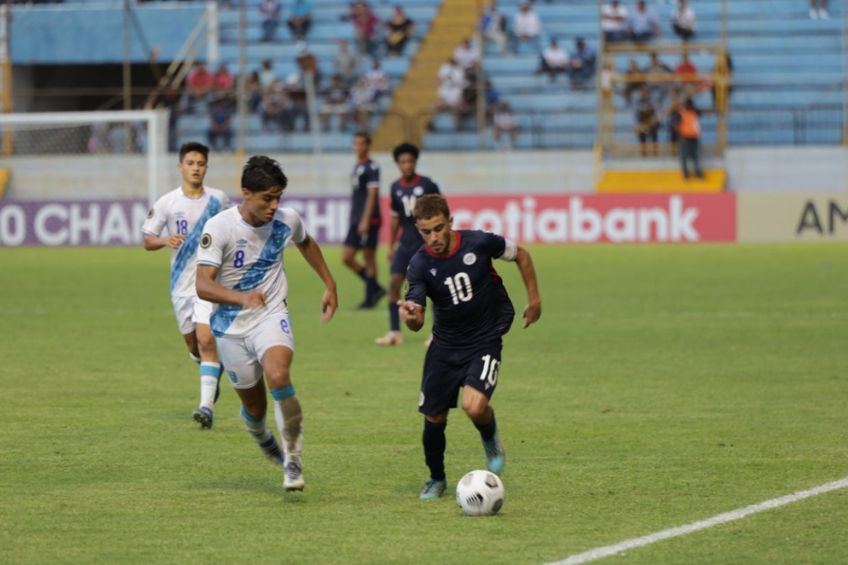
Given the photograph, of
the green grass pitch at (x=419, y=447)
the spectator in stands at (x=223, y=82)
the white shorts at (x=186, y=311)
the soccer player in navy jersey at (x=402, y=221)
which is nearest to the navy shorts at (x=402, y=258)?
the soccer player in navy jersey at (x=402, y=221)

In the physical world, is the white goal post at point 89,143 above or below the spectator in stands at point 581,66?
below

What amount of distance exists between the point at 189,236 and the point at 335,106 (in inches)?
1010

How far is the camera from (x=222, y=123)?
36.4 m

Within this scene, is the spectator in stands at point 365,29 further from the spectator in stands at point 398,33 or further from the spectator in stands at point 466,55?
the spectator in stands at point 466,55

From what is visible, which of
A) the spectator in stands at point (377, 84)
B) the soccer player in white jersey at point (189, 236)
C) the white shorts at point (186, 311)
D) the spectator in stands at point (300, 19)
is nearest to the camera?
the soccer player in white jersey at point (189, 236)

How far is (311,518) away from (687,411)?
4531 millimetres

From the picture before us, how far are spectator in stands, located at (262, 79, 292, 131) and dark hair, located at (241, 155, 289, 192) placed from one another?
92.9ft

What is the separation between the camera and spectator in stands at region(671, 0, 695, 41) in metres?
37.5

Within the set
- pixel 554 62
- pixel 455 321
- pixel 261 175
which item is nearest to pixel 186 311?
pixel 261 175

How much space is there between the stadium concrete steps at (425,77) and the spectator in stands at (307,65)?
197 centimetres

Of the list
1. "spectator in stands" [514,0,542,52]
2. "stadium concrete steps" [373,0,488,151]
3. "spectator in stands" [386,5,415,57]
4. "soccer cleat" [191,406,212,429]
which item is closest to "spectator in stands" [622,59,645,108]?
"spectator in stands" [514,0,542,52]

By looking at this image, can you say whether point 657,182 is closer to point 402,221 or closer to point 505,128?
point 505,128

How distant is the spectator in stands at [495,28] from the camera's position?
126 ft

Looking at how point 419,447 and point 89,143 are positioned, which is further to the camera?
point 89,143
